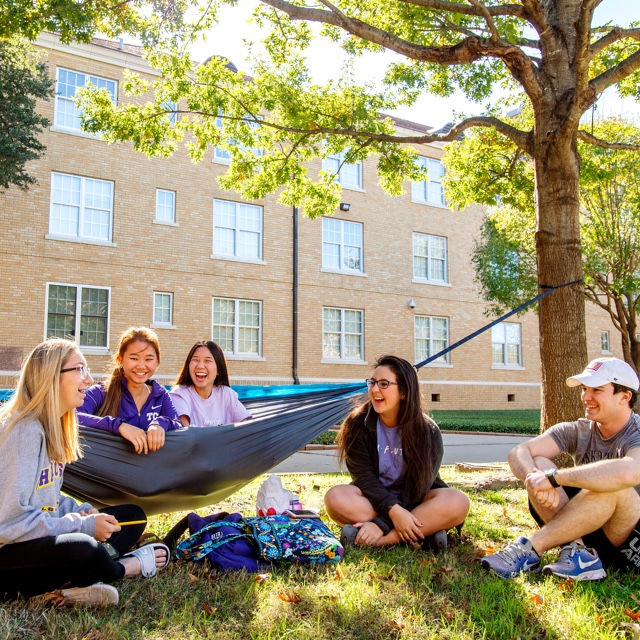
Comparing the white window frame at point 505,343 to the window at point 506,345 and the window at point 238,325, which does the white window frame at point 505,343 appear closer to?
the window at point 506,345

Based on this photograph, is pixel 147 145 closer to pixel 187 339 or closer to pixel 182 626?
pixel 182 626

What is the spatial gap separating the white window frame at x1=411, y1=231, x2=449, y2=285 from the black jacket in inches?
618

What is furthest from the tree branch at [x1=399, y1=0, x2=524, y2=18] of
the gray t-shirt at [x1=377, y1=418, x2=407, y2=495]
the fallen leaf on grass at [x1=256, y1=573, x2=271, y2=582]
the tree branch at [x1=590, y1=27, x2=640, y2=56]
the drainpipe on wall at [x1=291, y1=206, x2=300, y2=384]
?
the drainpipe on wall at [x1=291, y1=206, x2=300, y2=384]

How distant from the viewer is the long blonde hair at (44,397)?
238 centimetres

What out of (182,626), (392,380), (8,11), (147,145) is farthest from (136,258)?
(182,626)

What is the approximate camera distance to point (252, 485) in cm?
580

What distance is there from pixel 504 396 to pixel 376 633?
62.6 ft

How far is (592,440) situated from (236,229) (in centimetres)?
1365

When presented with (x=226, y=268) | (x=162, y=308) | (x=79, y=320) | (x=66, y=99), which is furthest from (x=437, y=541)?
(x=66, y=99)

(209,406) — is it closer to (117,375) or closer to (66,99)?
(117,375)

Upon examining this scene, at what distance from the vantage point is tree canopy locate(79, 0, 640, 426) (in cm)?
517

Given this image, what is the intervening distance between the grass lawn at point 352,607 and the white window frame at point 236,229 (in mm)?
13177

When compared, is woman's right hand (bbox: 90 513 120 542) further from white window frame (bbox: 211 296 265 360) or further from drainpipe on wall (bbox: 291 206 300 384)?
drainpipe on wall (bbox: 291 206 300 384)

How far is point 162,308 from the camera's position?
1485 cm
